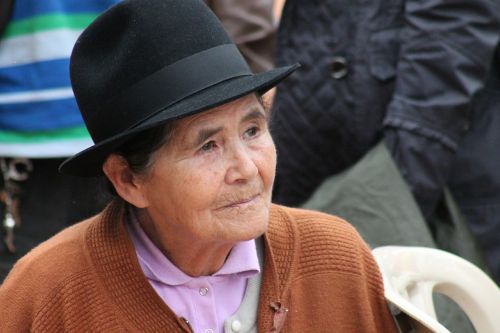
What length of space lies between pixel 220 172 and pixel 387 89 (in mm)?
1452

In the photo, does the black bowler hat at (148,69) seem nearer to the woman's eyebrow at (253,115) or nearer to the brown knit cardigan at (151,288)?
the woman's eyebrow at (253,115)

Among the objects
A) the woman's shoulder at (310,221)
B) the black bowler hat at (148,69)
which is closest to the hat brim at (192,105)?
the black bowler hat at (148,69)

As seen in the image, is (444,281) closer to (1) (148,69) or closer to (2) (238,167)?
(2) (238,167)

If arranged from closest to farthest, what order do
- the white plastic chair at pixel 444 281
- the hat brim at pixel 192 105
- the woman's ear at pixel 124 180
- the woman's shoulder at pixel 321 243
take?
the hat brim at pixel 192 105, the woman's ear at pixel 124 180, the woman's shoulder at pixel 321 243, the white plastic chair at pixel 444 281

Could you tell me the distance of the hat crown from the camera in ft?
8.21

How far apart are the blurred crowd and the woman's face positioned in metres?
0.80

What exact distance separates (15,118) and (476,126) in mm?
1594

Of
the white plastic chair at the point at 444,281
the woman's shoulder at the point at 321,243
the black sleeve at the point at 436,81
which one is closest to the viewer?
the woman's shoulder at the point at 321,243

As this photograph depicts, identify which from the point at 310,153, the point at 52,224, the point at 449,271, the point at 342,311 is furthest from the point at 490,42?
the point at 52,224

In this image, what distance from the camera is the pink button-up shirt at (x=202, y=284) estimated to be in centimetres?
268

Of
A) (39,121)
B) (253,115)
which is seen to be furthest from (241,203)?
(39,121)

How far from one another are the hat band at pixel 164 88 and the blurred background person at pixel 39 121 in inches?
27.2

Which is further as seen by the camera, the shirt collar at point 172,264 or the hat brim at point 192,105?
the shirt collar at point 172,264

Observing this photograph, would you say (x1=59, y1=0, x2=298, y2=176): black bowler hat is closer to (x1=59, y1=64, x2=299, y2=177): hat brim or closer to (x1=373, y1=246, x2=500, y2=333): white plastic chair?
(x1=59, y1=64, x2=299, y2=177): hat brim
